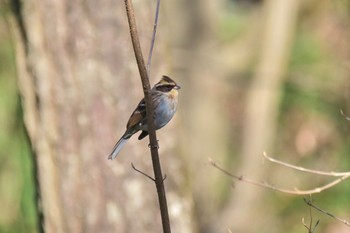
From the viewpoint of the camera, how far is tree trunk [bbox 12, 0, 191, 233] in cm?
576

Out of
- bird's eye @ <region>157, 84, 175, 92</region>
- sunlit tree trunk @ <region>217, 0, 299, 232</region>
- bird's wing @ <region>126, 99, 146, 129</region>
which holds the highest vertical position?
bird's eye @ <region>157, 84, 175, 92</region>

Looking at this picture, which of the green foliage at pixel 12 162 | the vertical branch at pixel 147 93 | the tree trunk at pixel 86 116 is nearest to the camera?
the vertical branch at pixel 147 93

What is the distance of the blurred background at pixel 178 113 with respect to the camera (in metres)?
5.80

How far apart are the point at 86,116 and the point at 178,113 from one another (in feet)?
3.20

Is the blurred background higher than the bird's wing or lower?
lower

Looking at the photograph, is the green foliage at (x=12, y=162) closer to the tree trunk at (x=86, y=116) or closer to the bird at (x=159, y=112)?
the tree trunk at (x=86, y=116)

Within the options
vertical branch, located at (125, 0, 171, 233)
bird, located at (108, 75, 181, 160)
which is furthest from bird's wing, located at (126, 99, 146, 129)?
vertical branch, located at (125, 0, 171, 233)

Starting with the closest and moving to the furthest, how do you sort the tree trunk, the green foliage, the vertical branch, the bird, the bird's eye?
the vertical branch < the bird < the bird's eye < the tree trunk < the green foliage

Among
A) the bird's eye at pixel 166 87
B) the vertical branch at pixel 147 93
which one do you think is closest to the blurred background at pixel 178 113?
the bird's eye at pixel 166 87

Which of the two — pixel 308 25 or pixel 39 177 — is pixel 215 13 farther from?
pixel 39 177

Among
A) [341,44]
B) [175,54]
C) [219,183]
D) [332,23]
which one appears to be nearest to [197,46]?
[175,54]

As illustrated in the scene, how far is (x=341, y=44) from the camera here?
1277 cm

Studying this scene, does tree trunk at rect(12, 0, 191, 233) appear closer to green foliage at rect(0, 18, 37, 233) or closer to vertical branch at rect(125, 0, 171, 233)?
green foliage at rect(0, 18, 37, 233)

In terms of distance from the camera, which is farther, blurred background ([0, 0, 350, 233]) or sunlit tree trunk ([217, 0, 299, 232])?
sunlit tree trunk ([217, 0, 299, 232])
